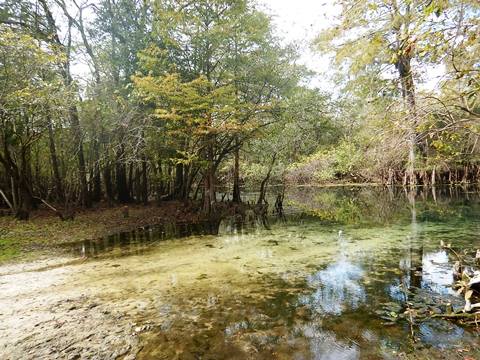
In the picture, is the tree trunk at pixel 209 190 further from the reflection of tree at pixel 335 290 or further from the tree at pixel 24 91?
the reflection of tree at pixel 335 290

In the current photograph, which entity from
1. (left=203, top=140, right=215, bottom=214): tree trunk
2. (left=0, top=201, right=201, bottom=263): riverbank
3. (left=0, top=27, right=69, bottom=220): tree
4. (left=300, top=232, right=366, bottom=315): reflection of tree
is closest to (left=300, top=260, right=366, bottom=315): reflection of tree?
(left=300, top=232, right=366, bottom=315): reflection of tree

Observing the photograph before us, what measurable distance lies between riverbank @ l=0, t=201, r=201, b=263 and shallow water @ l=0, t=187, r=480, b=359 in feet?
3.03

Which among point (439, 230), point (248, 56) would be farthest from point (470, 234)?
point (248, 56)

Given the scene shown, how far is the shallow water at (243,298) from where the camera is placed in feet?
9.93

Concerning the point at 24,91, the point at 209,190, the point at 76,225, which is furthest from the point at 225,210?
the point at 24,91

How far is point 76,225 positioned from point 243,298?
24.9 ft

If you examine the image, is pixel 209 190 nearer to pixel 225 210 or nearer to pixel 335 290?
pixel 225 210

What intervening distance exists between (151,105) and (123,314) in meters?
9.06

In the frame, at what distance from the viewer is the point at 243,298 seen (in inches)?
166

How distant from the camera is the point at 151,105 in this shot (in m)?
11.6

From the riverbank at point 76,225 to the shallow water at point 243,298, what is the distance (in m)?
0.92

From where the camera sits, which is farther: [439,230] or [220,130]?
[220,130]

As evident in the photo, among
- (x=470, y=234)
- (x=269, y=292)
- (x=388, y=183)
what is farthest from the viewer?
(x=388, y=183)

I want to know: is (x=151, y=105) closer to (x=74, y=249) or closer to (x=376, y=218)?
(x=74, y=249)
